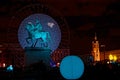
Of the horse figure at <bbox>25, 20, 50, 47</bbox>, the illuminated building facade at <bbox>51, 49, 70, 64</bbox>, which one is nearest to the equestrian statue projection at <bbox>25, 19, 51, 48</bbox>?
the horse figure at <bbox>25, 20, 50, 47</bbox>

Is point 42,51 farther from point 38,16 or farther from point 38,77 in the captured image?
point 38,77

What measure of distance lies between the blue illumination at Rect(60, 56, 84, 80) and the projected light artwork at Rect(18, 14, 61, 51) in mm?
31272

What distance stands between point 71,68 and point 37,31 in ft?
106

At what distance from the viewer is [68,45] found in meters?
43.5

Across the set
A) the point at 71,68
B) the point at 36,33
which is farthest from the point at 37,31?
the point at 71,68

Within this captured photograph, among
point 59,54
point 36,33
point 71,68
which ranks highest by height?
point 36,33

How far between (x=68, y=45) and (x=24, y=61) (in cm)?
586

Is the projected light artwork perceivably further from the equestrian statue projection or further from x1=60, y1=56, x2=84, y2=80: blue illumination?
x1=60, y1=56, x2=84, y2=80: blue illumination

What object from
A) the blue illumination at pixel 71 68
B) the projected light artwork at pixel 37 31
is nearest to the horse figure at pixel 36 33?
the projected light artwork at pixel 37 31

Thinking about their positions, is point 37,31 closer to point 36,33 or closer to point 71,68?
point 36,33

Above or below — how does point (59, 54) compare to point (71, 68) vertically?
below

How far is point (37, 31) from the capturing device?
134 ft

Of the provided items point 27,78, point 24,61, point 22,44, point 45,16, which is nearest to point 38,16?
point 45,16

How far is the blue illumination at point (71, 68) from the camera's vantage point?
350 inches
